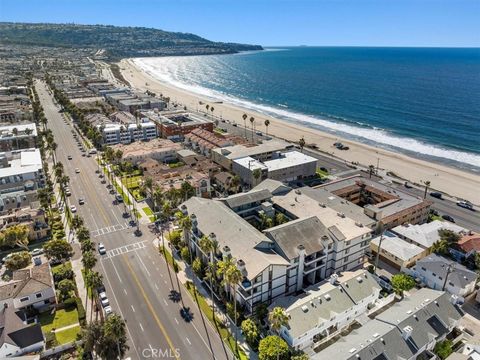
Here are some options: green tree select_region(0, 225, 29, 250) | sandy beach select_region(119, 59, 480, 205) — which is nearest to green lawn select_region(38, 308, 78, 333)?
green tree select_region(0, 225, 29, 250)

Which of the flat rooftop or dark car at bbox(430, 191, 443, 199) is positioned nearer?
dark car at bbox(430, 191, 443, 199)

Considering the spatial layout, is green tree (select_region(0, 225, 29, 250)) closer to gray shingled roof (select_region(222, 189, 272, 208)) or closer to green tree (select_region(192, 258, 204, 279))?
green tree (select_region(192, 258, 204, 279))

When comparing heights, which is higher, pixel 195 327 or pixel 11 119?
pixel 11 119

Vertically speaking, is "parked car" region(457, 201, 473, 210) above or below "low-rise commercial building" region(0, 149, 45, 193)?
below

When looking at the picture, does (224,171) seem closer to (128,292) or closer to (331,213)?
(331,213)

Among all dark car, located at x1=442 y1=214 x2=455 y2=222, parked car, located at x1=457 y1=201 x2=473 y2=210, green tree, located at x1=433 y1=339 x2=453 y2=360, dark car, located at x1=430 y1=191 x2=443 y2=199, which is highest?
dark car, located at x1=430 y1=191 x2=443 y2=199

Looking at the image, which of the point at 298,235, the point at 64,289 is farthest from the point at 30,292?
the point at 298,235

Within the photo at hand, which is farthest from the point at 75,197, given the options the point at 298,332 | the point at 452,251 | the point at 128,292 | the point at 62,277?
the point at 452,251
